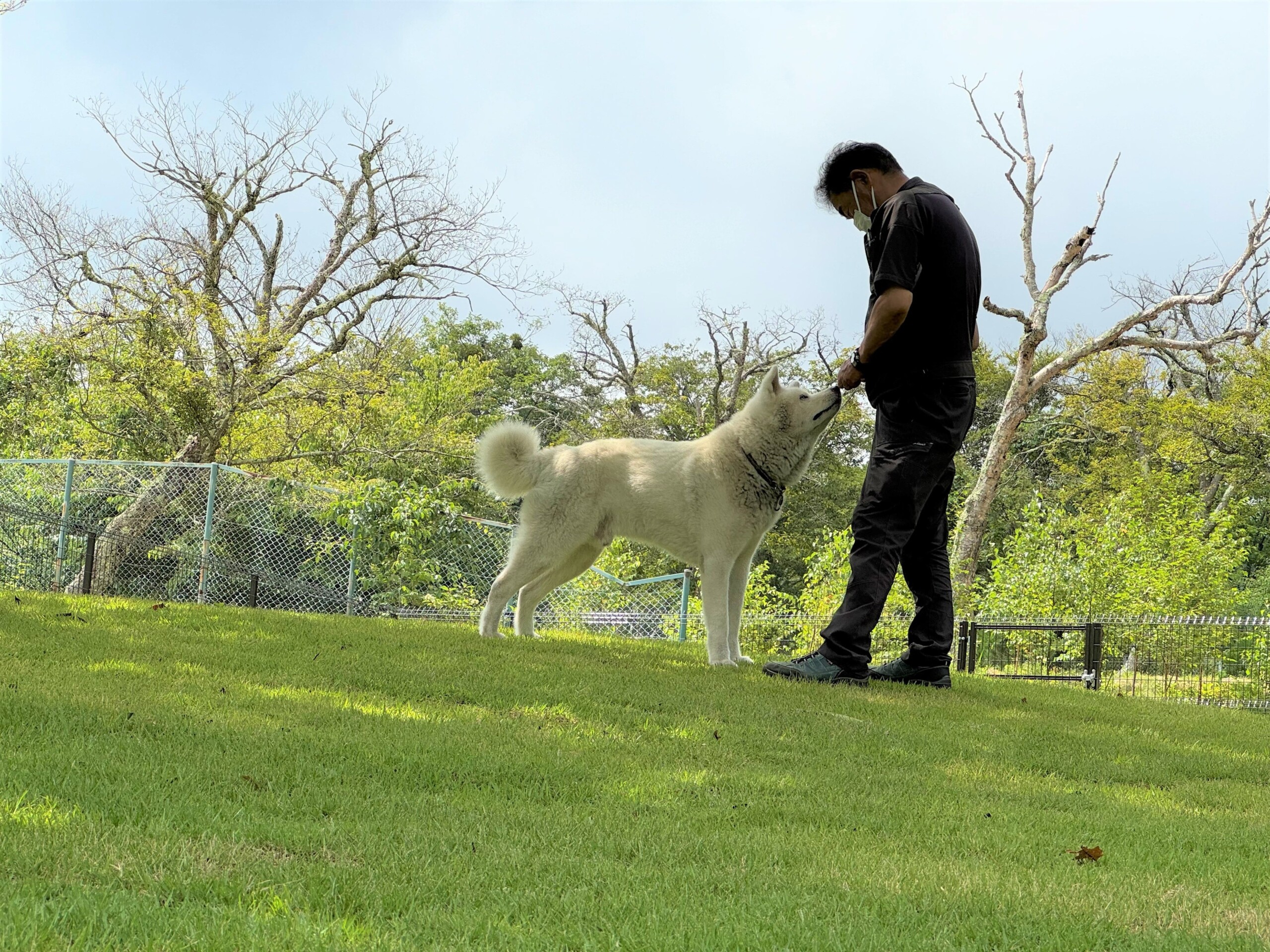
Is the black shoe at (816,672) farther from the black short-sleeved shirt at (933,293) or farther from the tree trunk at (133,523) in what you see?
the tree trunk at (133,523)

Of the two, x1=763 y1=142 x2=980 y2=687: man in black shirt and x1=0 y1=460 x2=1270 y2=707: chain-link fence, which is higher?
x1=763 y1=142 x2=980 y2=687: man in black shirt

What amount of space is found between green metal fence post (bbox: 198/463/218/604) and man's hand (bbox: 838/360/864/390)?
850cm

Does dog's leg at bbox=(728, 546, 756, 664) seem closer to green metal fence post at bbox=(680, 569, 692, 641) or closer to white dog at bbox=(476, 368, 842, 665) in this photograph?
white dog at bbox=(476, 368, 842, 665)

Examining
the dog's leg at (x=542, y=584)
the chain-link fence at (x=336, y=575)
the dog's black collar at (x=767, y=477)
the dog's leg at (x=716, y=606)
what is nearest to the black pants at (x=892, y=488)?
the dog's leg at (x=716, y=606)

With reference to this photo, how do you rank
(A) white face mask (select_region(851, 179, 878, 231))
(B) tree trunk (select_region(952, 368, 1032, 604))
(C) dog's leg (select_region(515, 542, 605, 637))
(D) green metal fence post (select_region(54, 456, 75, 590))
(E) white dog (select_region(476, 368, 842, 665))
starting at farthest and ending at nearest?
(B) tree trunk (select_region(952, 368, 1032, 604))
(D) green metal fence post (select_region(54, 456, 75, 590))
(C) dog's leg (select_region(515, 542, 605, 637))
(E) white dog (select_region(476, 368, 842, 665))
(A) white face mask (select_region(851, 179, 878, 231))

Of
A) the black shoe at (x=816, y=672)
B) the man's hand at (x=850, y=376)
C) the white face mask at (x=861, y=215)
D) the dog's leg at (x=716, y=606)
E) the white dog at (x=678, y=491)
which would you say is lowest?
the black shoe at (x=816, y=672)

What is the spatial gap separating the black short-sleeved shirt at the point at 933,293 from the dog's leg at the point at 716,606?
1345 millimetres

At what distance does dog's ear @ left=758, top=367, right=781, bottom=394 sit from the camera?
5598 mm

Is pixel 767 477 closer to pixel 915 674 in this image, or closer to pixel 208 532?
pixel 915 674

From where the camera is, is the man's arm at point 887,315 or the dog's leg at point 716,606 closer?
the man's arm at point 887,315

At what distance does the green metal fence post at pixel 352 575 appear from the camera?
38.0 ft

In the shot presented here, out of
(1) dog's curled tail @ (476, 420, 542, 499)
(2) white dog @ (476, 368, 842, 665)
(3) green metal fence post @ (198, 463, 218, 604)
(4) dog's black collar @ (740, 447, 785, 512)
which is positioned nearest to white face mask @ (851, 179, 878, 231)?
(2) white dog @ (476, 368, 842, 665)

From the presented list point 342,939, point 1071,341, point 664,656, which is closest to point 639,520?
point 664,656

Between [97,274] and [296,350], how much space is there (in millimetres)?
4445
